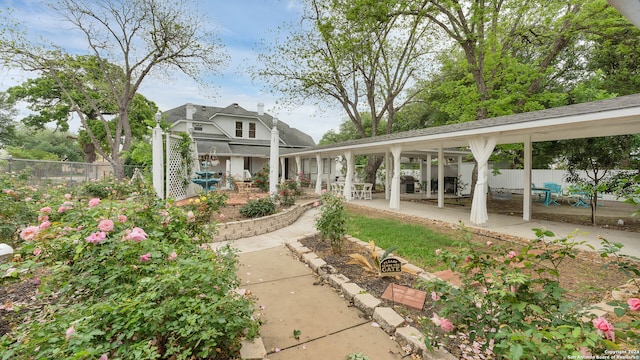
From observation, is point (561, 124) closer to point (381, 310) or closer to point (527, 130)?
point (527, 130)

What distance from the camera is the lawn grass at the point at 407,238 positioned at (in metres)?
4.18

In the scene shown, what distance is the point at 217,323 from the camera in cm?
167

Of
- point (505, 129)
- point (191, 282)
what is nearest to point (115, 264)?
point (191, 282)

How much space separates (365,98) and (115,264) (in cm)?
1710

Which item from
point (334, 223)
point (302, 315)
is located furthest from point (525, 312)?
point (334, 223)

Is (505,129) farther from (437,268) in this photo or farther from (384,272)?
(384,272)

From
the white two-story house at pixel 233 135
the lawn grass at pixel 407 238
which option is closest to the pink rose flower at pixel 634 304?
the lawn grass at pixel 407 238

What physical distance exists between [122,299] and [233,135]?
21262 mm

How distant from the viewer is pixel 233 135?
2131cm

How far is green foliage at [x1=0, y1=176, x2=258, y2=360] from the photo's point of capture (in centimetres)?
124

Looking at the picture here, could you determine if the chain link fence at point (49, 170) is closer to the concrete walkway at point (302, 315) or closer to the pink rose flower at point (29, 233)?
the pink rose flower at point (29, 233)

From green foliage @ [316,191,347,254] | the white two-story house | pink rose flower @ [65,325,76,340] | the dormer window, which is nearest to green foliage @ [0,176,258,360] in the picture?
pink rose flower @ [65,325,76,340]

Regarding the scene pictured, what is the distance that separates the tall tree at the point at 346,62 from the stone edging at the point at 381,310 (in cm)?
1254

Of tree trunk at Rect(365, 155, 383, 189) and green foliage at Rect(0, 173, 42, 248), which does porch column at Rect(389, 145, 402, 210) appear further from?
green foliage at Rect(0, 173, 42, 248)
